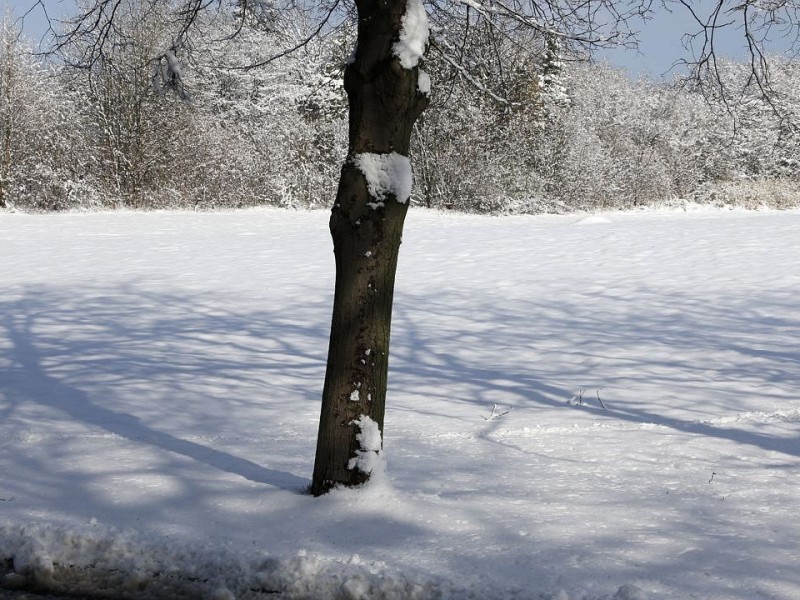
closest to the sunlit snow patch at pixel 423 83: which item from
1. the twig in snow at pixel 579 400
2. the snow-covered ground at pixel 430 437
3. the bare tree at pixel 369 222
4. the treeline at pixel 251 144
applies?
the bare tree at pixel 369 222

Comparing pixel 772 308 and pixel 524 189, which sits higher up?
pixel 524 189

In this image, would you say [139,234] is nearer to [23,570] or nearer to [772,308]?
[772,308]

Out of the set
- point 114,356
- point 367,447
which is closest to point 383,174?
point 367,447

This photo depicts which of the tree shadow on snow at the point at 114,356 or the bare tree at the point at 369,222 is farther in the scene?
the tree shadow on snow at the point at 114,356

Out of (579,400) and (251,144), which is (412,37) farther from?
(251,144)

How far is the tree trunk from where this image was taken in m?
3.80

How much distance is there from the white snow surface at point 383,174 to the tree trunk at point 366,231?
1cm

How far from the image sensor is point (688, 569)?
327 centimetres

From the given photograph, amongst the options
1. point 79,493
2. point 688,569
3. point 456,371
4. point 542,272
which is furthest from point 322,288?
point 688,569

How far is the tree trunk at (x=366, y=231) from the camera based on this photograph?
3.80 metres

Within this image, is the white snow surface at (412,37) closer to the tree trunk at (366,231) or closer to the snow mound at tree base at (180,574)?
the tree trunk at (366,231)

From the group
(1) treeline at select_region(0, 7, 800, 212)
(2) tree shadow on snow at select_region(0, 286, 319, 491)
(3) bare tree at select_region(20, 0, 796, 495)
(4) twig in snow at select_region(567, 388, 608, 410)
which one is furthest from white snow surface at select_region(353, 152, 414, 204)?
(1) treeline at select_region(0, 7, 800, 212)

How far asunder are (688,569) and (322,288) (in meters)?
9.32

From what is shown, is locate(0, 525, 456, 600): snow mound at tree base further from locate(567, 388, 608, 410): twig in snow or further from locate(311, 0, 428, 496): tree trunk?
locate(567, 388, 608, 410): twig in snow
